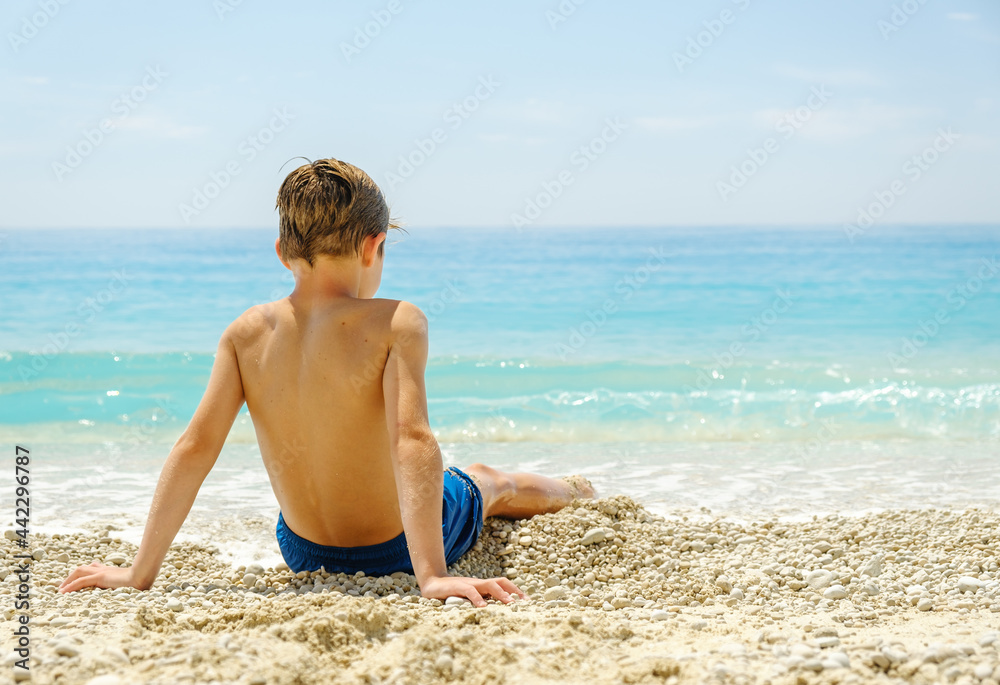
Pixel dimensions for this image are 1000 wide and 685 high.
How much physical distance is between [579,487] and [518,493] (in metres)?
0.44

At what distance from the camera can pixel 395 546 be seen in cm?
294

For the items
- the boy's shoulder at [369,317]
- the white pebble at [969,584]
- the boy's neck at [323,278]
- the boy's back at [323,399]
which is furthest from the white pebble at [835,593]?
the boy's neck at [323,278]

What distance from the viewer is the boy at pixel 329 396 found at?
255cm

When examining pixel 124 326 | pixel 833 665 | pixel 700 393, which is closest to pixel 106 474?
pixel 833 665

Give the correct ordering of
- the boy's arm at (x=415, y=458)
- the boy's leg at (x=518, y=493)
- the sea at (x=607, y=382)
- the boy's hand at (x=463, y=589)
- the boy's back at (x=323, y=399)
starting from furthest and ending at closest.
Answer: the sea at (x=607, y=382) → the boy's leg at (x=518, y=493) → the boy's back at (x=323, y=399) → the boy's arm at (x=415, y=458) → the boy's hand at (x=463, y=589)

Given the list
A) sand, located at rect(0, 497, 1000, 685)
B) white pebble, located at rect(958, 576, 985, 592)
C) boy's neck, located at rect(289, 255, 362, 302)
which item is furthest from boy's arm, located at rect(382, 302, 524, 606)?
white pebble, located at rect(958, 576, 985, 592)

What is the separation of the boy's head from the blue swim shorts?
39.2 inches

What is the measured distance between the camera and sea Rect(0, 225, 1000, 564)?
5.04 m

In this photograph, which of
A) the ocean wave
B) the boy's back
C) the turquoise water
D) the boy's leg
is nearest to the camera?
the boy's back

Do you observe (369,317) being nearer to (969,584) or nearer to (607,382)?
(969,584)

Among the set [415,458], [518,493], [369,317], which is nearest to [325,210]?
[369,317]

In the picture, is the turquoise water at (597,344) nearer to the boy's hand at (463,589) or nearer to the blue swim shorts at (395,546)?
the blue swim shorts at (395,546)

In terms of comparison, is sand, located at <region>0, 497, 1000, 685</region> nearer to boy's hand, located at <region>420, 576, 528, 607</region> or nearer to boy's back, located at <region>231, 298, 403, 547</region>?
boy's hand, located at <region>420, 576, 528, 607</region>

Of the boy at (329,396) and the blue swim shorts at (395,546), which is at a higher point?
the boy at (329,396)
